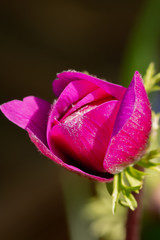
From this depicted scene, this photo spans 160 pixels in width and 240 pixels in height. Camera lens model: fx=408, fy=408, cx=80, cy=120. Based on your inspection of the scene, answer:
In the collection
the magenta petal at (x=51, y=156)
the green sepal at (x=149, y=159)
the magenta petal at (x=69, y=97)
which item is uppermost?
the magenta petal at (x=69, y=97)

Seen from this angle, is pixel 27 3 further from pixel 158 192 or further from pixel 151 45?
pixel 158 192

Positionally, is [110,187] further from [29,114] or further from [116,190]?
[29,114]

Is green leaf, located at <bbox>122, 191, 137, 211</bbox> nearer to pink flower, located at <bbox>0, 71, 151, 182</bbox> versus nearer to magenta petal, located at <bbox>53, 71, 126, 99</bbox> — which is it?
pink flower, located at <bbox>0, 71, 151, 182</bbox>

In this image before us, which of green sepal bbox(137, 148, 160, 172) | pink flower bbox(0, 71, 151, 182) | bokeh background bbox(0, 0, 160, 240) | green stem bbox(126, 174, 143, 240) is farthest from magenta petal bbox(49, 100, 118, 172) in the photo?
bokeh background bbox(0, 0, 160, 240)

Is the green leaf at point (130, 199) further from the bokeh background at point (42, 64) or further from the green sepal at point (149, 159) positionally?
the bokeh background at point (42, 64)

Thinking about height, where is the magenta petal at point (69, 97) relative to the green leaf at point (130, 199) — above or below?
above

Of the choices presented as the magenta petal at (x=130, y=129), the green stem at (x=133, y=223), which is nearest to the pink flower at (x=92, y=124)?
the magenta petal at (x=130, y=129)

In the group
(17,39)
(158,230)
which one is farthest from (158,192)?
(17,39)

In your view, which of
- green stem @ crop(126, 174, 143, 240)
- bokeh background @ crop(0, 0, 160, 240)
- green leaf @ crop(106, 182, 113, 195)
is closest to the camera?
green leaf @ crop(106, 182, 113, 195)

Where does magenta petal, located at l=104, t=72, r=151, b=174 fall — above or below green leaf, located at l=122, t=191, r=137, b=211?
above
